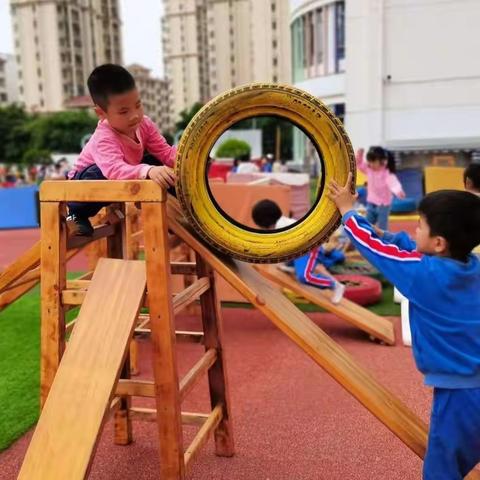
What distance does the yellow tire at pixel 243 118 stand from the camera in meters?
2.48

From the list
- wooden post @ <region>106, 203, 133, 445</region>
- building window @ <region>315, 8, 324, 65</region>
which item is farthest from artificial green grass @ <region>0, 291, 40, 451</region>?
building window @ <region>315, 8, 324, 65</region>

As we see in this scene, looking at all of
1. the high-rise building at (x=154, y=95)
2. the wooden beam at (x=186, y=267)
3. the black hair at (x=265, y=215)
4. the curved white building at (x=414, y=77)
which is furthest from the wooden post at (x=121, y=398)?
the high-rise building at (x=154, y=95)

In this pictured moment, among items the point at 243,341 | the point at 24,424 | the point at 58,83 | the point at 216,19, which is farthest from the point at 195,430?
the point at 216,19

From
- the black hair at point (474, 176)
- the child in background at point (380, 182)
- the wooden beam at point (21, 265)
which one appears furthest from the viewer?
the child in background at point (380, 182)

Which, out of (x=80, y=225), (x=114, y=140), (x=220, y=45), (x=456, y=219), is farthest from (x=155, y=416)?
(x=220, y=45)

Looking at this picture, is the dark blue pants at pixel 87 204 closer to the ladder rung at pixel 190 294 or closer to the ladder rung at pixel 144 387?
the ladder rung at pixel 190 294

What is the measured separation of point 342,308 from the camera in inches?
215

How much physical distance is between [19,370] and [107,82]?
3.15 meters

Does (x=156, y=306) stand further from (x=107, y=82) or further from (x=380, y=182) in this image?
(x=380, y=182)

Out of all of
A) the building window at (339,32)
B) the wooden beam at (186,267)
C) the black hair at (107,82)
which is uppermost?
the building window at (339,32)

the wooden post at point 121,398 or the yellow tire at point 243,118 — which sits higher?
the yellow tire at point 243,118

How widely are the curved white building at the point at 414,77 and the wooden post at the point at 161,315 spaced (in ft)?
54.2

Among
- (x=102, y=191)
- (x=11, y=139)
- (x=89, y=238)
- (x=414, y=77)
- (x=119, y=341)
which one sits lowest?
(x=119, y=341)

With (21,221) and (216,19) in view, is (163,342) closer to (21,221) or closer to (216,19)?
(21,221)
